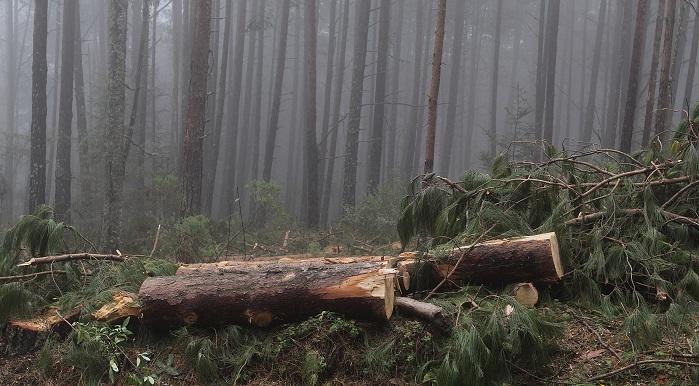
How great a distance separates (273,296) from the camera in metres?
4.54

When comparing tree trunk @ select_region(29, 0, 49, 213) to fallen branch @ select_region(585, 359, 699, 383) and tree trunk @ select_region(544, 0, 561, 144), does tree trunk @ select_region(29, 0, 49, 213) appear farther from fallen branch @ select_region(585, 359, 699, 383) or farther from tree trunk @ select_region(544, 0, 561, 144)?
tree trunk @ select_region(544, 0, 561, 144)

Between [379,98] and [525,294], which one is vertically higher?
[379,98]

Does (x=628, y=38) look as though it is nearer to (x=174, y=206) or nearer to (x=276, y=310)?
(x=174, y=206)

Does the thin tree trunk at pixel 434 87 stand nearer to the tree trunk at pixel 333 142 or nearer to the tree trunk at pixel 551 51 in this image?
the tree trunk at pixel 551 51

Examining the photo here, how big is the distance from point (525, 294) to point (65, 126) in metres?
16.1

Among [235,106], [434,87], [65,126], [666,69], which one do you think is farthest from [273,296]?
[235,106]

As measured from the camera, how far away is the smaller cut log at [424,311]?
13.9 feet

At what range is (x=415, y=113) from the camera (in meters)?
25.1

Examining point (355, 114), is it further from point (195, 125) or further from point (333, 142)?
point (195, 125)

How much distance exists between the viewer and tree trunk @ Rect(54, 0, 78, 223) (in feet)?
50.6

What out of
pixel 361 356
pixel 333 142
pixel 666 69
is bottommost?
pixel 361 356

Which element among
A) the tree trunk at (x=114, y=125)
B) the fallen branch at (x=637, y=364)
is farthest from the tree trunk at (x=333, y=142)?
the fallen branch at (x=637, y=364)

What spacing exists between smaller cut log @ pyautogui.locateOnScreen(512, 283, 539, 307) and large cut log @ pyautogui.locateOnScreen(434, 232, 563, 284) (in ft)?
0.22

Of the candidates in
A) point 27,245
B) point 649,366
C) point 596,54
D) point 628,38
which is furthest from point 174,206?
point 596,54
